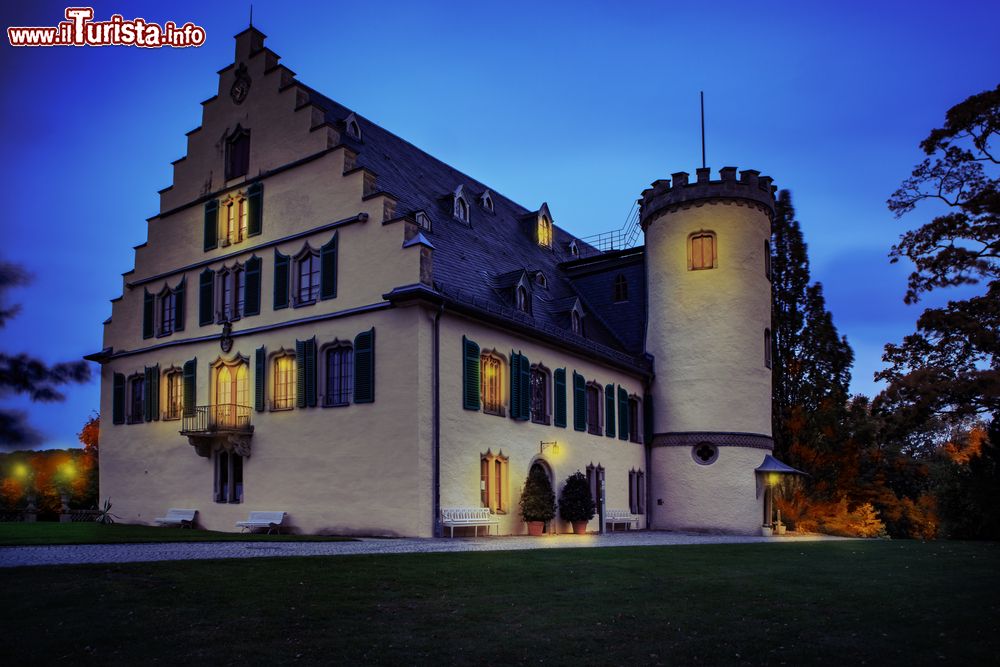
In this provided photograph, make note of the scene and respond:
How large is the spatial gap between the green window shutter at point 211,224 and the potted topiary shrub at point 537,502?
493 inches

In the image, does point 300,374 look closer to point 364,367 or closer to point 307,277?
point 364,367

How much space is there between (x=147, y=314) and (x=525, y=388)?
13.5 metres

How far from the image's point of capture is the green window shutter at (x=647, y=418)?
113 feet

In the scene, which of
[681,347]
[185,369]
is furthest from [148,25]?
[681,347]

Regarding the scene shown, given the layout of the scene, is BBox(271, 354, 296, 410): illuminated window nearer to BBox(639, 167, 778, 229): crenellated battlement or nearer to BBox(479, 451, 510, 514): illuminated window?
BBox(479, 451, 510, 514): illuminated window

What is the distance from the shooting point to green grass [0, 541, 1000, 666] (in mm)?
7863

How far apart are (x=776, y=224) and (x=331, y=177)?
24.2m

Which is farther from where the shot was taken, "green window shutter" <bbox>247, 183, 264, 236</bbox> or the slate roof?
"green window shutter" <bbox>247, 183, 264, 236</bbox>

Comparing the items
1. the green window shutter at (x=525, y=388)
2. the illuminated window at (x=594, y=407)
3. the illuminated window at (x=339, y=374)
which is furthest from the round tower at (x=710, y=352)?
the illuminated window at (x=339, y=374)

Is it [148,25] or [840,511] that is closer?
[148,25]

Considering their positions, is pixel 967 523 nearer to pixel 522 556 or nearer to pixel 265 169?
pixel 522 556

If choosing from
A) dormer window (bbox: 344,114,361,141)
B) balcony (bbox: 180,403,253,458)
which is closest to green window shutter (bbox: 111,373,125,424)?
balcony (bbox: 180,403,253,458)

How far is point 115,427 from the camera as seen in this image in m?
31.3

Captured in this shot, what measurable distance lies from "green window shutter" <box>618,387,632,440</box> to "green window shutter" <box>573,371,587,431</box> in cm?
252
